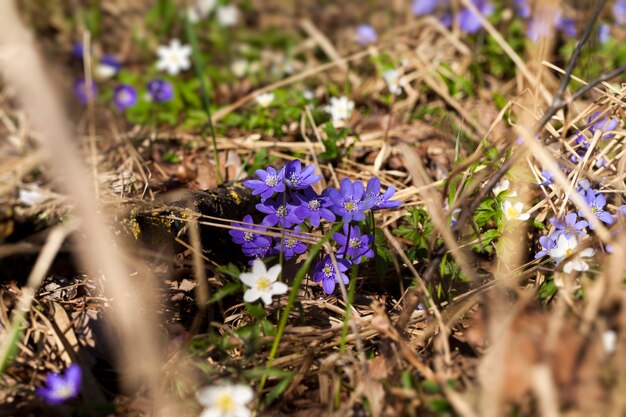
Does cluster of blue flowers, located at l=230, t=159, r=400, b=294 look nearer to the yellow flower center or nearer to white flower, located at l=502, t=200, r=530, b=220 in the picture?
the yellow flower center

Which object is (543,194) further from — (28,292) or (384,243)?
(28,292)

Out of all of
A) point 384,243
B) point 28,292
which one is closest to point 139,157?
point 28,292

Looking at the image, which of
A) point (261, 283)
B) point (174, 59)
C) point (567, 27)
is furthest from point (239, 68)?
point (261, 283)

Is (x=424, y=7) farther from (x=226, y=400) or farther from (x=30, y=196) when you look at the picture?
(x=226, y=400)

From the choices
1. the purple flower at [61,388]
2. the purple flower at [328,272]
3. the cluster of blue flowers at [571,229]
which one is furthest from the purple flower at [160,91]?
the cluster of blue flowers at [571,229]

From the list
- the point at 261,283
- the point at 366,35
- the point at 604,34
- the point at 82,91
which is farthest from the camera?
the point at 82,91

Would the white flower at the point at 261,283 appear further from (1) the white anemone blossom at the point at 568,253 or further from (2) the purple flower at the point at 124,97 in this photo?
(2) the purple flower at the point at 124,97
